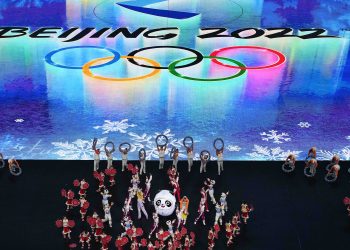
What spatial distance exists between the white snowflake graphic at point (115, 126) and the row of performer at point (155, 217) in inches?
161

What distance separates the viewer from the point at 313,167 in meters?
14.9

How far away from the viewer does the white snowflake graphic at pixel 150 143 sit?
1711 centimetres

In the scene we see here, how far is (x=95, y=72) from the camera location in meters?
23.0

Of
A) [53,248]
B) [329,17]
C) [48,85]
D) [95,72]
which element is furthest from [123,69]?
[329,17]

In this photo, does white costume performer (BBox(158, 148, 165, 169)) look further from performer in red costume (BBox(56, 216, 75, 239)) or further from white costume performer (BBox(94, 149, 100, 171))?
performer in red costume (BBox(56, 216, 75, 239))

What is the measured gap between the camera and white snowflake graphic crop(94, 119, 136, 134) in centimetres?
1841

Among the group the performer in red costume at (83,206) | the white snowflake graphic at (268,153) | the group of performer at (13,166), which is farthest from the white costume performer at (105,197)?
the white snowflake graphic at (268,153)

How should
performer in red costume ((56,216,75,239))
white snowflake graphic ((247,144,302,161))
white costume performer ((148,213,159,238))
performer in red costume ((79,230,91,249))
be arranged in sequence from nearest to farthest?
performer in red costume ((79,230,91,249)) < performer in red costume ((56,216,75,239)) < white costume performer ((148,213,159,238)) < white snowflake graphic ((247,144,302,161))

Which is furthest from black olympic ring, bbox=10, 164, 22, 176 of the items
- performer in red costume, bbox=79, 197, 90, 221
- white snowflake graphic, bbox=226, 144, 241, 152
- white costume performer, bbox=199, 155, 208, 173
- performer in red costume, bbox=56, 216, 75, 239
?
white snowflake graphic, bbox=226, 144, 241, 152

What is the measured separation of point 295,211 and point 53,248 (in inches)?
260

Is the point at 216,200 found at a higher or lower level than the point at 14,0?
lower

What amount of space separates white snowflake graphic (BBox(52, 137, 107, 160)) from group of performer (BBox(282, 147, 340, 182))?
258 inches

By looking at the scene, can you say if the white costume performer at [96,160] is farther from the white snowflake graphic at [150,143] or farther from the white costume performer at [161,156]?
the white snowflake graphic at [150,143]

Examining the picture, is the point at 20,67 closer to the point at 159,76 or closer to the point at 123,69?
the point at 123,69
